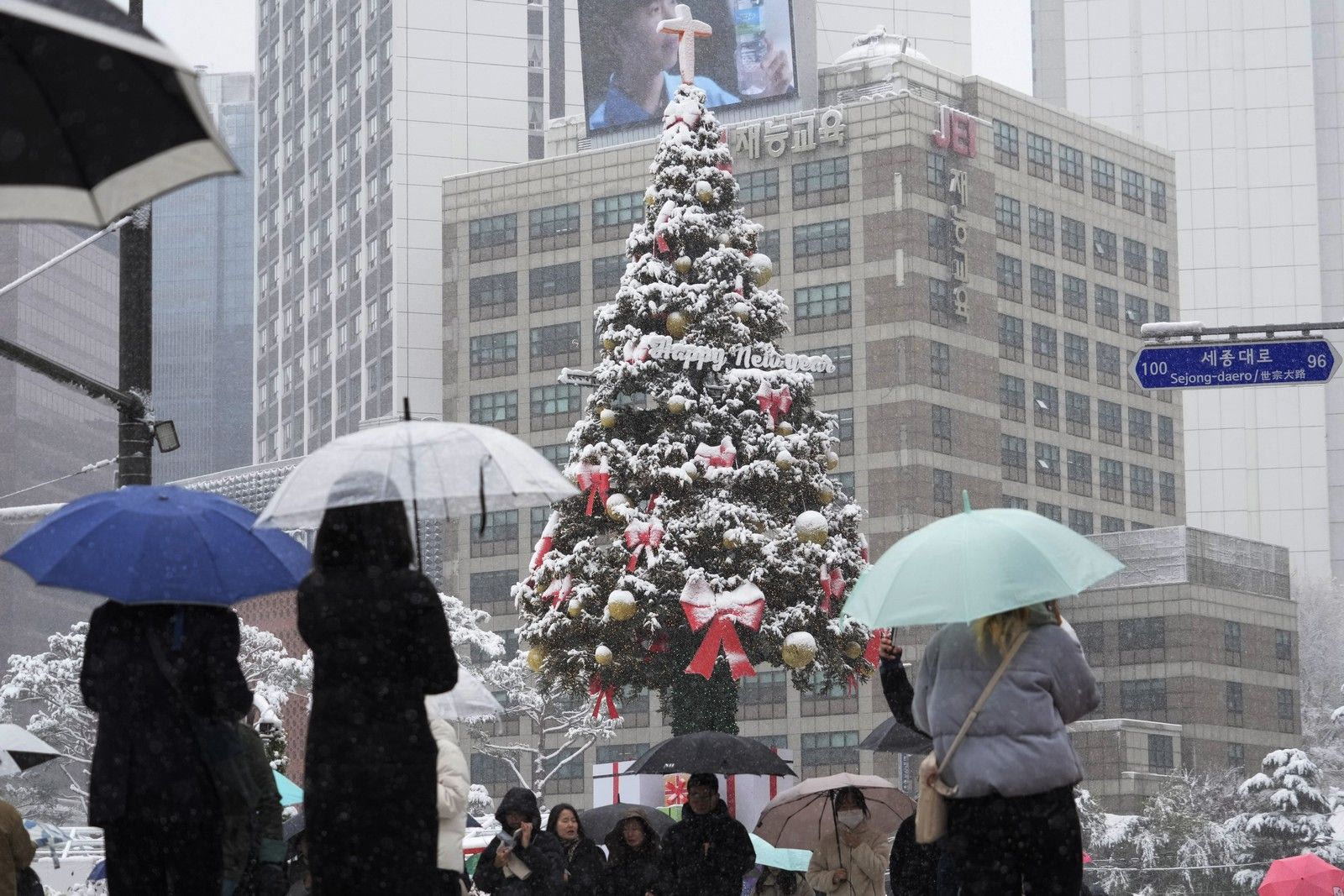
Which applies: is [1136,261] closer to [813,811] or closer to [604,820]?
[604,820]

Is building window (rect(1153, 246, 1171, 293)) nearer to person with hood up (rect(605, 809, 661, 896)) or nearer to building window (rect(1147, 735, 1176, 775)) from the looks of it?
building window (rect(1147, 735, 1176, 775))

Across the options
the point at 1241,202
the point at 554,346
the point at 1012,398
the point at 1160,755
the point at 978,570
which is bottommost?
the point at 1160,755

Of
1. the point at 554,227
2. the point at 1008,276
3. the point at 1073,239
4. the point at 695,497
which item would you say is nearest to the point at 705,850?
the point at 695,497

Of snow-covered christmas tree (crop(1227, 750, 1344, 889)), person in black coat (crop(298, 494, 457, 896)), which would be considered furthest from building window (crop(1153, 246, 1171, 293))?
person in black coat (crop(298, 494, 457, 896))

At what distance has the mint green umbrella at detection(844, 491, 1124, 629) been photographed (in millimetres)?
8453

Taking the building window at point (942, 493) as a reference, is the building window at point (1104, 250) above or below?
above

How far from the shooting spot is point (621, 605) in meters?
25.0

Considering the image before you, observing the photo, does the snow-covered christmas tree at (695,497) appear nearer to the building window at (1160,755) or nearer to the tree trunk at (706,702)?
the tree trunk at (706,702)

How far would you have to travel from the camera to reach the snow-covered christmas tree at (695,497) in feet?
83.6

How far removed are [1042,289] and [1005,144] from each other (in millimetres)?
6757

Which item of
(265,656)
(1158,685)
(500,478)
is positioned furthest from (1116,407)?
(500,478)

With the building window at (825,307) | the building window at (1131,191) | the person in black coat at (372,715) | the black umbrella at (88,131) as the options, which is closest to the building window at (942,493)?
the building window at (825,307)

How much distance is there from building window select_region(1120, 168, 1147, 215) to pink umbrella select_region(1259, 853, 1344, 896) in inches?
3926

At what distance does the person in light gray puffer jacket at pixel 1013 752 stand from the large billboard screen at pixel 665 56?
101011mm
